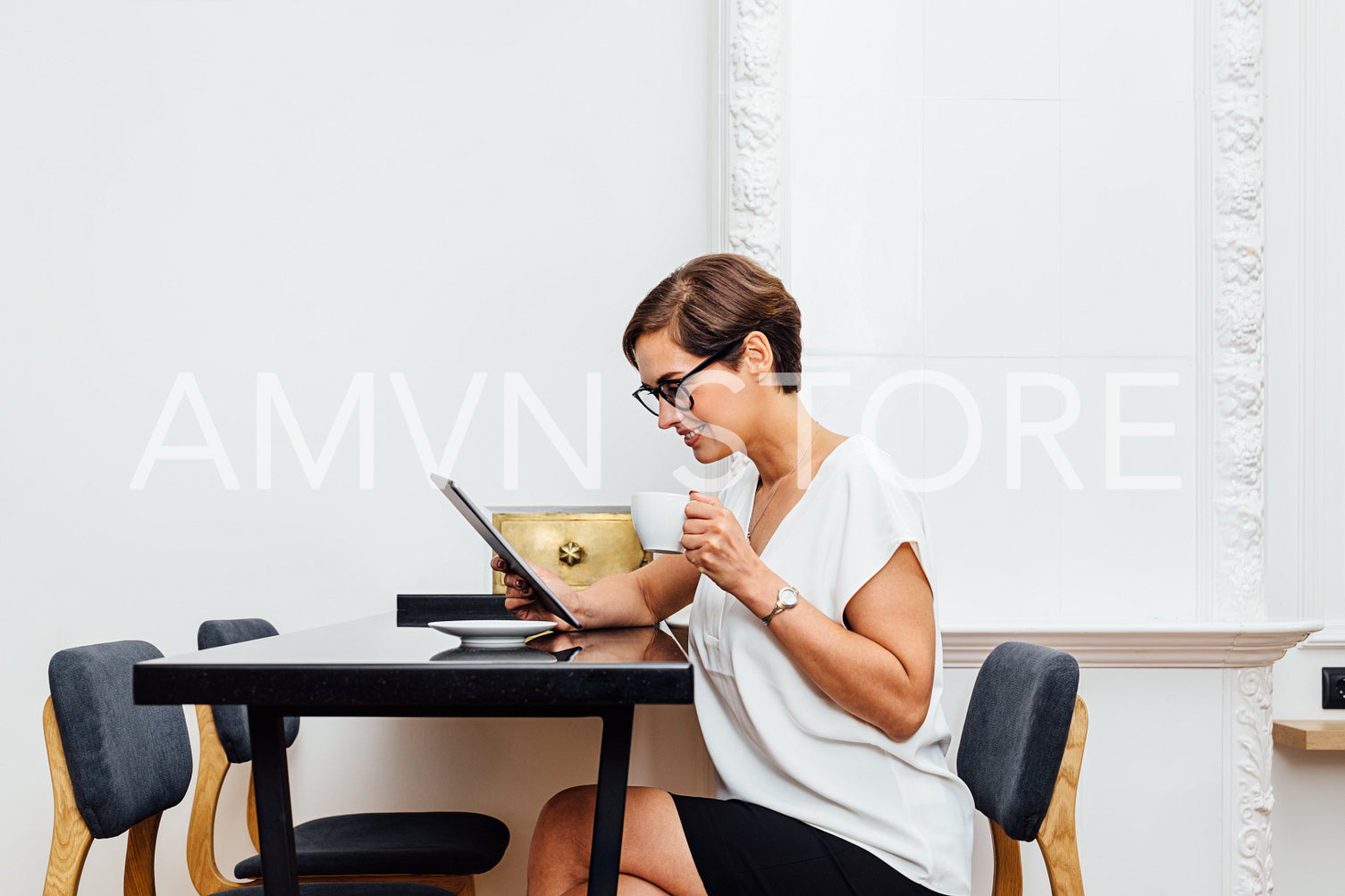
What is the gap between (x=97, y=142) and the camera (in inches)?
86.1

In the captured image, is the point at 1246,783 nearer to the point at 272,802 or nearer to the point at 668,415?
the point at 668,415

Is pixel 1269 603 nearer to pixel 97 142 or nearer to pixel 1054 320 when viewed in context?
pixel 1054 320

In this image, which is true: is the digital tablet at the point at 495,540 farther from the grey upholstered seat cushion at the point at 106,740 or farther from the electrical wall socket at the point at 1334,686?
the electrical wall socket at the point at 1334,686

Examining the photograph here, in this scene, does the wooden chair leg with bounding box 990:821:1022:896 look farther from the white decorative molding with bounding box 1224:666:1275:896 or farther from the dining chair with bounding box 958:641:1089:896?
the white decorative molding with bounding box 1224:666:1275:896

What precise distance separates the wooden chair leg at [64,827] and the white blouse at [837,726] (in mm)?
789

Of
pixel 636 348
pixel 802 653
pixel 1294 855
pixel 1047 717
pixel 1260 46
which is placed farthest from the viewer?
pixel 1294 855

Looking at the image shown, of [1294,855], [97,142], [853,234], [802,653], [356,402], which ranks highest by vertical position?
[97,142]

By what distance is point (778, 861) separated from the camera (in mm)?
1110

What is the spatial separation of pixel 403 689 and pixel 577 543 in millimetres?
1004

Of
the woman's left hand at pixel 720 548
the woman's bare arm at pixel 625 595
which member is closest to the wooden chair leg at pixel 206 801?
the woman's bare arm at pixel 625 595

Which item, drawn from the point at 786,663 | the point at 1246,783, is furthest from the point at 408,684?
the point at 1246,783

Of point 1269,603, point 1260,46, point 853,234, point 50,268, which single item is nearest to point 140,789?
point 50,268

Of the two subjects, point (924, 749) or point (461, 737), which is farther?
point (461, 737)

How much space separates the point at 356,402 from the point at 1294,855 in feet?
7.44
